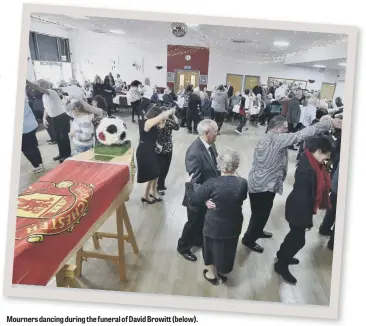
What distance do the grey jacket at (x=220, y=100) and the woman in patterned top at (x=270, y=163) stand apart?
1.01 ft

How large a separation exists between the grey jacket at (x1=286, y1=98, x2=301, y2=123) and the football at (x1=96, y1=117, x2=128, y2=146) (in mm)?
1057

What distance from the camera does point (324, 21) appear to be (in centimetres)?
124

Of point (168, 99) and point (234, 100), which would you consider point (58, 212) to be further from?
point (234, 100)

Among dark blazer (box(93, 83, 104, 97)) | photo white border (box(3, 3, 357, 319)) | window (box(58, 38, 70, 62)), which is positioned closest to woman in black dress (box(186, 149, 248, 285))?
photo white border (box(3, 3, 357, 319))

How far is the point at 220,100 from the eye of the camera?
1542 mm

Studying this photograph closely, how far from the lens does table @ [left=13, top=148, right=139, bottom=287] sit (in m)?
1.03

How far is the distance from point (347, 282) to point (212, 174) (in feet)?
3.10

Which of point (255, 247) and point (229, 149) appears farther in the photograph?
point (255, 247)

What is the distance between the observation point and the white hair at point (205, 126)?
162 centimetres

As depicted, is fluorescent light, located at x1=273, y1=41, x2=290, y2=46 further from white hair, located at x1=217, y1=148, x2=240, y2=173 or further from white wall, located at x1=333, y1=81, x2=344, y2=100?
white hair, located at x1=217, y1=148, x2=240, y2=173

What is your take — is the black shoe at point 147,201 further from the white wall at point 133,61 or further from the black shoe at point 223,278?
the white wall at point 133,61

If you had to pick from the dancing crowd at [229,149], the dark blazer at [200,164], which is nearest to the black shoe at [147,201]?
the dancing crowd at [229,149]

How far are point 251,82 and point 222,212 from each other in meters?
0.81

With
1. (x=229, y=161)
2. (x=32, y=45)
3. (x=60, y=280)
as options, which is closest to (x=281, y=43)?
(x=229, y=161)
